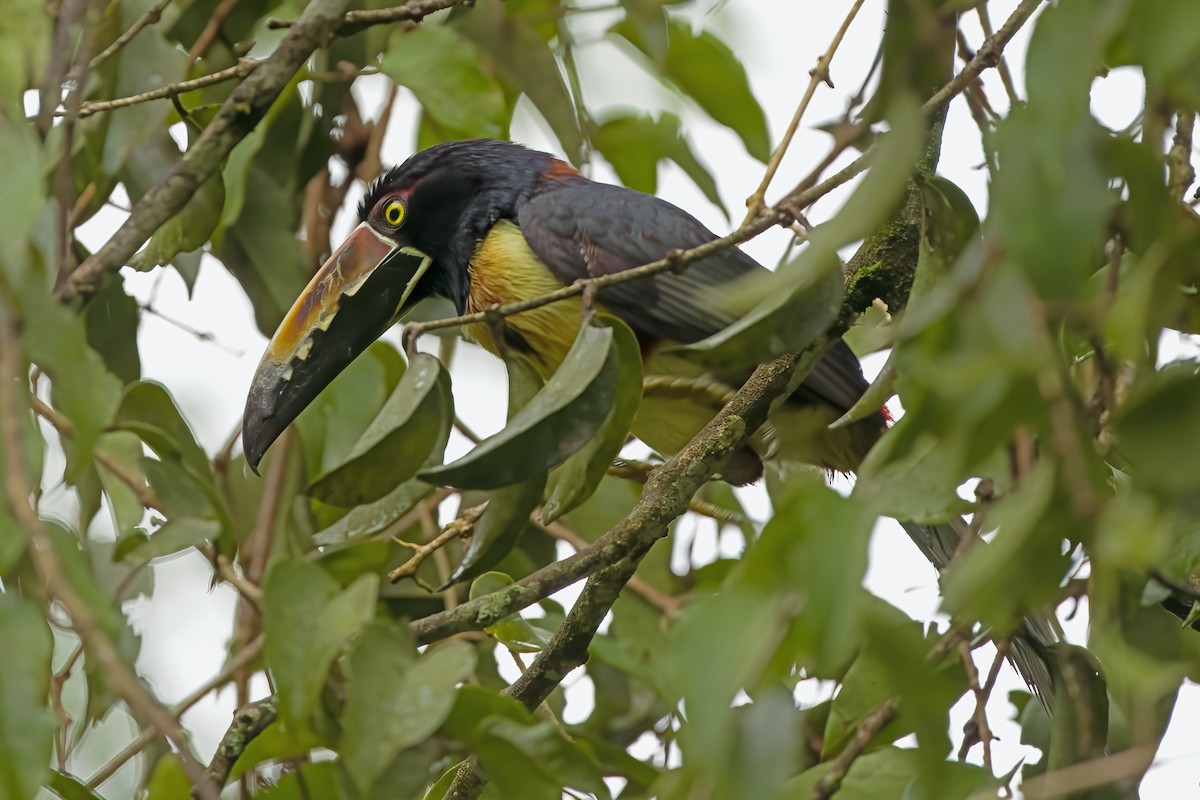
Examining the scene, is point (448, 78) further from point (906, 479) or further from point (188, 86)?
point (906, 479)

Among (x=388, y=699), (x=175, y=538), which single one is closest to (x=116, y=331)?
(x=175, y=538)

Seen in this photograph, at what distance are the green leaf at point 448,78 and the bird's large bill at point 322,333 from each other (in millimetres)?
392

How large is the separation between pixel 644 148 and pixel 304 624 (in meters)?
1.84

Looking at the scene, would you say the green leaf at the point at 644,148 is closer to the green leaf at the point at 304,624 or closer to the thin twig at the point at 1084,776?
the green leaf at the point at 304,624

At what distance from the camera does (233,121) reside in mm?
1659

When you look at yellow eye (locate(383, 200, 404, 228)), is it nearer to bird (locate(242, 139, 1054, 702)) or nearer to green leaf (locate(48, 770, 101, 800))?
bird (locate(242, 139, 1054, 702))

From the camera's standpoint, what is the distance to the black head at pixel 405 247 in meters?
2.45

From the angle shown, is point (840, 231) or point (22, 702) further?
point (22, 702)

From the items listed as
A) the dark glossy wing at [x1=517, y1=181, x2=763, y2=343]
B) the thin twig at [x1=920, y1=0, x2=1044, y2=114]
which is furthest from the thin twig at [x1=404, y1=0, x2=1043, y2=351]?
the dark glossy wing at [x1=517, y1=181, x2=763, y2=343]

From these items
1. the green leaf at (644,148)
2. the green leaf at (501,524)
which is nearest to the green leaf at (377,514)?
the green leaf at (501,524)

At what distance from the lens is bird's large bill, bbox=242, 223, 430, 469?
2324mm

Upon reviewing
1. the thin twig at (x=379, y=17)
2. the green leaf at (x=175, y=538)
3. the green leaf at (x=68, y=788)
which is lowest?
the green leaf at (x=68, y=788)

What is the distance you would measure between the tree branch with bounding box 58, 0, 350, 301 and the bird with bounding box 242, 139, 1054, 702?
0.73 metres

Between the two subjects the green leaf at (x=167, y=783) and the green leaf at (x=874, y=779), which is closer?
the green leaf at (x=874, y=779)
